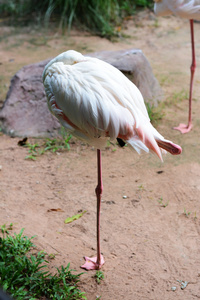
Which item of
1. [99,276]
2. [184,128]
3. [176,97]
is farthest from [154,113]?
[99,276]

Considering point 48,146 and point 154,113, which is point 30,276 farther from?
point 154,113

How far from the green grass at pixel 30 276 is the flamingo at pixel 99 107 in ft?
0.85

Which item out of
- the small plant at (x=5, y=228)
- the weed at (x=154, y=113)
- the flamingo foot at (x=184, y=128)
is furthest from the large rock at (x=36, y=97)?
the small plant at (x=5, y=228)

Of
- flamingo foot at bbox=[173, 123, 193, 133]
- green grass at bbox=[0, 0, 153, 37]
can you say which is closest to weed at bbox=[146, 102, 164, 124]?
flamingo foot at bbox=[173, 123, 193, 133]

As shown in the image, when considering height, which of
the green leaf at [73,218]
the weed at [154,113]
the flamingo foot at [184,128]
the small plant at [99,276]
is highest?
the weed at [154,113]

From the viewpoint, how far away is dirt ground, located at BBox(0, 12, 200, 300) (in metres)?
2.82

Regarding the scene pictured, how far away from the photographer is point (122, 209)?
352cm

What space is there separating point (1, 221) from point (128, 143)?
1.41 metres

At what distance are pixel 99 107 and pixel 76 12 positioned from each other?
5779 millimetres

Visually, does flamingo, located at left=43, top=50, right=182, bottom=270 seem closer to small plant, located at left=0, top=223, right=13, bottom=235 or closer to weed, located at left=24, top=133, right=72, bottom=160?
small plant, located at left=0, top=223, right=13, bottom=235

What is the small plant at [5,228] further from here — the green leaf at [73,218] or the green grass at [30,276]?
the green leaf at [73,218]

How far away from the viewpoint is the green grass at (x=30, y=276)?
8.57ft

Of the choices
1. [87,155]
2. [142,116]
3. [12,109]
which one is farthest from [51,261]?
[12,109]

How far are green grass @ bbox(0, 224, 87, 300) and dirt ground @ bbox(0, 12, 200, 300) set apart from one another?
0.10 metres
